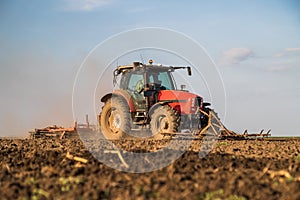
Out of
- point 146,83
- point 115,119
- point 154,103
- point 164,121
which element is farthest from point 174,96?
point 115,119

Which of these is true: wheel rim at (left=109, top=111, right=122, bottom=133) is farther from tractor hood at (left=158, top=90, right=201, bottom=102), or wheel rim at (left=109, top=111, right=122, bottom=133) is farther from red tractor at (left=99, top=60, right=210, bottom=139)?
tractor hood at (left=158, top=90, right=201, bottom=102)

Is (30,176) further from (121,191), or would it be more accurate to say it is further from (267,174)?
(267,174)

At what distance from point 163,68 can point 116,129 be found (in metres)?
2.61

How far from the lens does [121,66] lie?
16984 mm

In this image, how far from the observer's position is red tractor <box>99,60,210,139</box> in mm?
15938

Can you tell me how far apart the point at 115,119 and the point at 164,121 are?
215 centimetres

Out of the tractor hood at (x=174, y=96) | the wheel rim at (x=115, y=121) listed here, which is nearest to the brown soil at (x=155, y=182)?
the tractor hood at (x=174, y=96)

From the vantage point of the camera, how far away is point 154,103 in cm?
1619

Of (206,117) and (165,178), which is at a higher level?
(206,117)

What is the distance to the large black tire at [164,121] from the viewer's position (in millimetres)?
15570

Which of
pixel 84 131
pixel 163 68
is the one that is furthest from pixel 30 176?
pixel 84 131

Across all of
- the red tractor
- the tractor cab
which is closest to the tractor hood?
the red tractor

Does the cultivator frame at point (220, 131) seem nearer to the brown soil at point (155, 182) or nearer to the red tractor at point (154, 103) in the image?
the red tractor at point (154, 103)

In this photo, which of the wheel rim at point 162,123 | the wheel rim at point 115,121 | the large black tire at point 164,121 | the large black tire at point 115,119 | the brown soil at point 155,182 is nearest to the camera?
the brown soil at point 155,182
